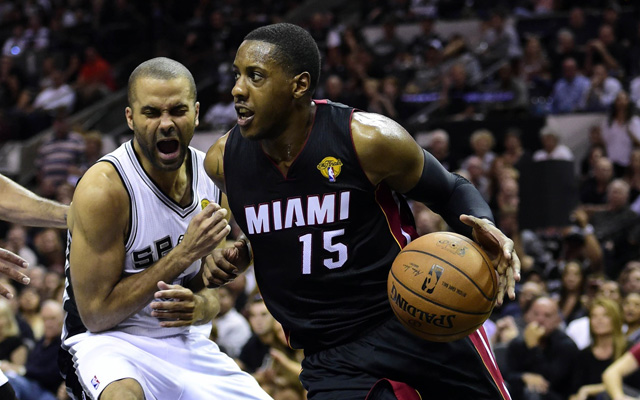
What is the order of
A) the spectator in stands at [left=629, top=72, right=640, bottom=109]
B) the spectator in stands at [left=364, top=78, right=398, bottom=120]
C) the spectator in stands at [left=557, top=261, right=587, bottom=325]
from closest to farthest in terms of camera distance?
1. the spectator in stands at [left=557, top=261, right=587, bottom=325]
2. the spectator in stands at [left=629, top=72, right=640, bottom=109]
3. the spectator in stands at [left=364, top=78, right=398, bottom=120]

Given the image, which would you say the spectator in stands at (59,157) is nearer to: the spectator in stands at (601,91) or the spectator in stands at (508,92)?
the spectator in stands at (508,92)

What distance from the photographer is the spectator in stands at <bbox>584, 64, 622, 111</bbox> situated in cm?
1038

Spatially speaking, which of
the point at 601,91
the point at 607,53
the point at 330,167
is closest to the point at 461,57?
the point at 607,53

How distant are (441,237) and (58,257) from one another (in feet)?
23.3

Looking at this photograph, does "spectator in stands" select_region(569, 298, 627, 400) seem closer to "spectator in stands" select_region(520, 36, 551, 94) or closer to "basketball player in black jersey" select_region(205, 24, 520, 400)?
"basketball player in black jersey" select_region(205, 24, 520, 400)

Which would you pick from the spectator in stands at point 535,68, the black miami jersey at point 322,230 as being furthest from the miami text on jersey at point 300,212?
the spectator in stands at point 535,68

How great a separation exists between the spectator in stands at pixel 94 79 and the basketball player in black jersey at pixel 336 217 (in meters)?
11.2

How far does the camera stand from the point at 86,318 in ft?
12.5

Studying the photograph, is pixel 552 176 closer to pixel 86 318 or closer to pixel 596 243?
pixel 596 243

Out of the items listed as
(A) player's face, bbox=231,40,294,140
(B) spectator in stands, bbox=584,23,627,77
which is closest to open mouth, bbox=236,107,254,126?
(A) player's face, bbox=231,40,294,140

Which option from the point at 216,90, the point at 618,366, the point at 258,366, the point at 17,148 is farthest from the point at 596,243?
the point at 17,148

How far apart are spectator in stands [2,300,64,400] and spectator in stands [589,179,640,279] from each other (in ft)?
16.1

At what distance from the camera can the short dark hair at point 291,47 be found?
3.49 m

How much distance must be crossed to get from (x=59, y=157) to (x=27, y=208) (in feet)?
23.8
